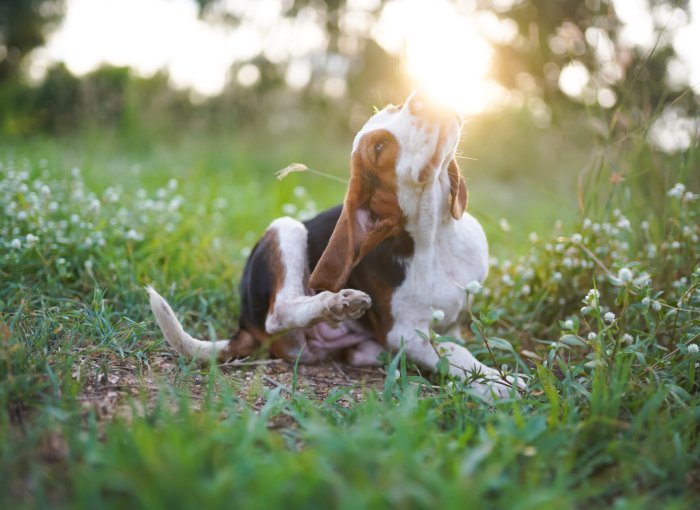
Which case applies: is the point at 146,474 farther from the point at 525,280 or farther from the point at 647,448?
the point at 525,280

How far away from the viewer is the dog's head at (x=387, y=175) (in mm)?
2721

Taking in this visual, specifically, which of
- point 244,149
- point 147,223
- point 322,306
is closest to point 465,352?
point 322,306

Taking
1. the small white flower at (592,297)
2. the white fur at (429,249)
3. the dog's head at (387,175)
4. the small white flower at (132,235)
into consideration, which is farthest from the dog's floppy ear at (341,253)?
the small white flower at (132,235)

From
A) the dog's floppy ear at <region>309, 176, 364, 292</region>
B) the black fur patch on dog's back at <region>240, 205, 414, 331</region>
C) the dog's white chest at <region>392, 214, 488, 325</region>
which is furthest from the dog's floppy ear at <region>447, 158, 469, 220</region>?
the dog's floppy ear at <region>309, 176, 364, 292</region>

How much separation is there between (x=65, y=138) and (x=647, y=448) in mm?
8833

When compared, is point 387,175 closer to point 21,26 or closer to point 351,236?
point 351,236

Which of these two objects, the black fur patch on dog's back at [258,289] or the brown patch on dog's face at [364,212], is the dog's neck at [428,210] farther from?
the black fur patch on dog's back at [258,289]

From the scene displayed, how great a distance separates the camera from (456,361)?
9.14ft

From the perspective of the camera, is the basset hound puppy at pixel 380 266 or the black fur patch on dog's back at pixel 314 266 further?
the black fur patch on dog's back at pixel 314 266

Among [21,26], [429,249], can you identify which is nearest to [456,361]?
[429,249]

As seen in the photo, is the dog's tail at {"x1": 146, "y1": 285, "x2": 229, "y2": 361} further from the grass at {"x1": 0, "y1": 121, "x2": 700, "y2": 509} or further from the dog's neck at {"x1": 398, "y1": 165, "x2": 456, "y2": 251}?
the dog's neck at {"x1": 398, "y1": 165, "x2": 456, "y2": 251}

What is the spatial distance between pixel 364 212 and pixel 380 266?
1.01 feet

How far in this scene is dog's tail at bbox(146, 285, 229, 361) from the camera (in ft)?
9.18

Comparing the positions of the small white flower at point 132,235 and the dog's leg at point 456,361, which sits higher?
the small white flower at point 132,235
